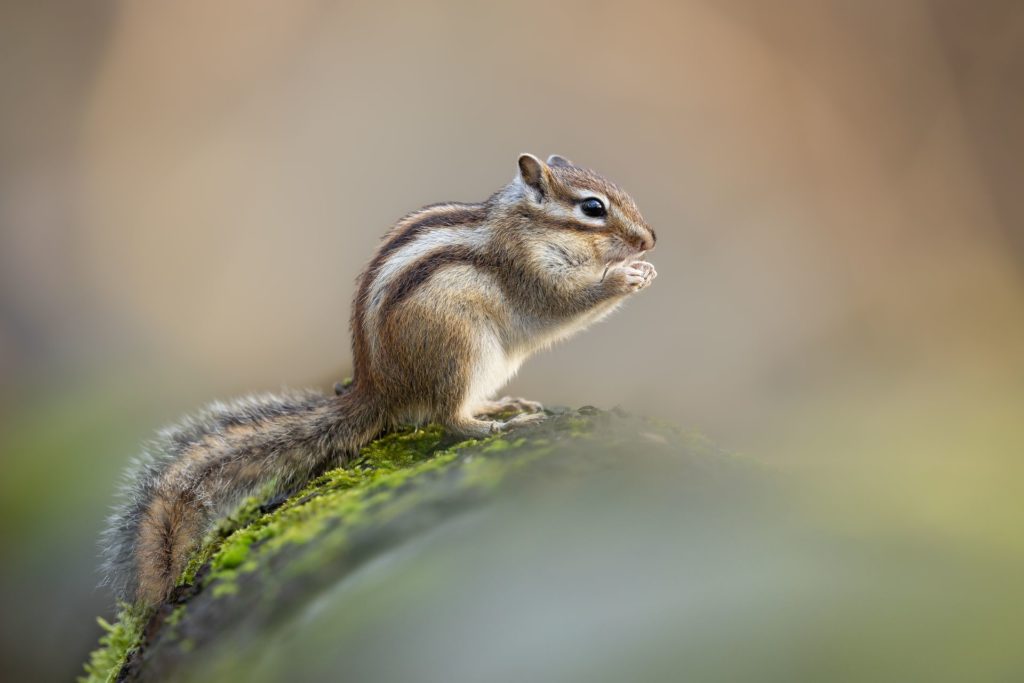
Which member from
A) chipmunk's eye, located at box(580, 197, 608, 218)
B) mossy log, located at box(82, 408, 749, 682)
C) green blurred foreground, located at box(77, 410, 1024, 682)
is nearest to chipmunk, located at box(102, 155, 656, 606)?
chipmunk's eye, located at box(580, 197, 608, 218)

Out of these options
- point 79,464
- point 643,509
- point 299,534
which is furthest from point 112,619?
point 643,509

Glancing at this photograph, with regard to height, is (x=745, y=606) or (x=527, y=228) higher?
(x=527, y=228)

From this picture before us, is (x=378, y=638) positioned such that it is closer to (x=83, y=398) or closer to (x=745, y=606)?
(x=745, y=606)

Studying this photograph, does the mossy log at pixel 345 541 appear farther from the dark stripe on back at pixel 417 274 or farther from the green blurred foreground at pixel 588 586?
the dark stripe on back at pixel 417 274

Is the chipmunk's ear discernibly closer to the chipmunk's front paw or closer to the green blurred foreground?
the chipmunk's front paw

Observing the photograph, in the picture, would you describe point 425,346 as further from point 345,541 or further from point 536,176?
point 345,541

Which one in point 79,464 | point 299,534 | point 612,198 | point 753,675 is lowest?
point 753,675
